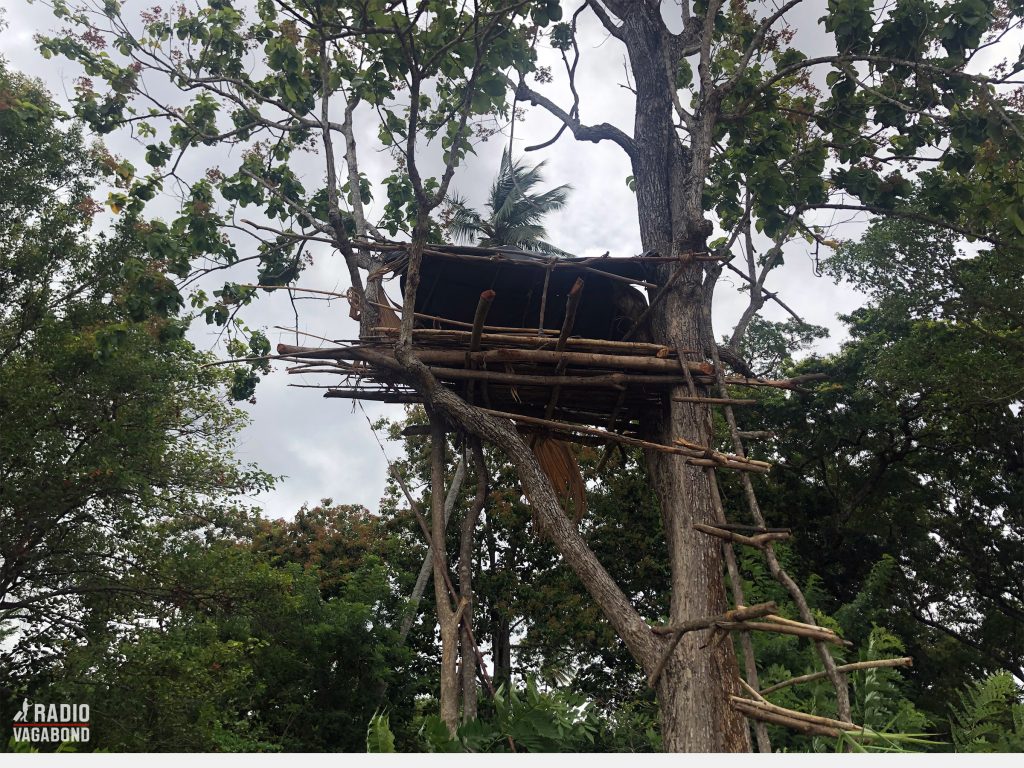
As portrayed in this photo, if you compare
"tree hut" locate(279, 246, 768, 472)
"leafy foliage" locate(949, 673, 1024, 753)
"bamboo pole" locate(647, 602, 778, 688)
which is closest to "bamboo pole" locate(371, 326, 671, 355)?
"tree hut" locate(279, 246, 768, 472)

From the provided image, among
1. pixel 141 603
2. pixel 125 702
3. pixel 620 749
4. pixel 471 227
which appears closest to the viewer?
pixel 620 749

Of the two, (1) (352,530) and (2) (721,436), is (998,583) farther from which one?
(1) (352,530)

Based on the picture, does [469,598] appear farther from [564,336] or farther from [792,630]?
[792,630]

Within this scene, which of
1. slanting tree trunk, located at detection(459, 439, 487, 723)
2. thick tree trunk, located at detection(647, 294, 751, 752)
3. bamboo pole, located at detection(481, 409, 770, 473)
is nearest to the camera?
bamboo pole, located at detection(481, 409, 770, 473)

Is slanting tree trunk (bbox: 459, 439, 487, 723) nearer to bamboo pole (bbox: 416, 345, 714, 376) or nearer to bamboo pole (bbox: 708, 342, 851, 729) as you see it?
bamboo pole (bbox: 416, 345, 714, 376)

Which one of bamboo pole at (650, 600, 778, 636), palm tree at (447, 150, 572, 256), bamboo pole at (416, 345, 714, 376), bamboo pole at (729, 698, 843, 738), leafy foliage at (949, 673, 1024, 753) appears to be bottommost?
leafy foliage at (949, 673, 1024, 753)

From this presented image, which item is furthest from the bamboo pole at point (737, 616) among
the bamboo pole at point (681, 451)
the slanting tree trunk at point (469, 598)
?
the slanting tree trunk at point (469, 598)

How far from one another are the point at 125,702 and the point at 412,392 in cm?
574

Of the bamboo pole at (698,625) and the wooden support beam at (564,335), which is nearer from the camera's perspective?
the bamboo pole at (698,625)

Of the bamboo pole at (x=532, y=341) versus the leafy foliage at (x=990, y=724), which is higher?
the bamboo pole at (x=532, y=341)

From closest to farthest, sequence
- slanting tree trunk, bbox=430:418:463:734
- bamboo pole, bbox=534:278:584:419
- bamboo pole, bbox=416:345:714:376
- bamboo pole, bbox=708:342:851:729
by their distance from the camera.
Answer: bamboo pole, bbox=708:342:851:729
bamboo pole, bbox=534:278:584:419
slanting tree trunk, bbox=430:418:463:734
bamboo pole, bbox=416:345:714:376

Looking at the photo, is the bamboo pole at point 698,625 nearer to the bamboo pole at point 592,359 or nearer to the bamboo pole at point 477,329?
the bamboo pole at point 592,359

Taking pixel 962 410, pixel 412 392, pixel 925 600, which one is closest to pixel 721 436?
pixel 962 410

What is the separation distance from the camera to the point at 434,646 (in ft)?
56.7
